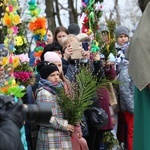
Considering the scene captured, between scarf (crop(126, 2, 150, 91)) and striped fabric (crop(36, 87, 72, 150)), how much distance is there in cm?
96

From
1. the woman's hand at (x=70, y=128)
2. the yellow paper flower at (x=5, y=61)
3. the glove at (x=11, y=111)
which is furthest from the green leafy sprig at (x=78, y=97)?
the glove at (x=11, y=111)

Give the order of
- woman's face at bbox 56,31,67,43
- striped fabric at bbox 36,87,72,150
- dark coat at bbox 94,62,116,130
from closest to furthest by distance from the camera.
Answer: striped fabric at bbox 36,87,72,150 < dark coat at bbox 94,62,116,130 < woman's face at bbox 56,31,67,43

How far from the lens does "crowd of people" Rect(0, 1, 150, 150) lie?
Answer: 17.0 ft

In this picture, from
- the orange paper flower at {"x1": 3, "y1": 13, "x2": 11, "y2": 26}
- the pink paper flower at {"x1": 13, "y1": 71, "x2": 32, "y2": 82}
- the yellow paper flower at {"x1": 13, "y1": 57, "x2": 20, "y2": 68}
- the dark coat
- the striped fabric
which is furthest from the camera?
the dark coat

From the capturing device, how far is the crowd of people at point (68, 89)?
5.18m

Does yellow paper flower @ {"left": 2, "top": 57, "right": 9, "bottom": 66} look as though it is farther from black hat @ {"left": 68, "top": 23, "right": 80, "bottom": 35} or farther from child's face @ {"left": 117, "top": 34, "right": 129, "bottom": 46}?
child's face @ {"left": 117, "top": 34, "right": 129, "bottom": 46}

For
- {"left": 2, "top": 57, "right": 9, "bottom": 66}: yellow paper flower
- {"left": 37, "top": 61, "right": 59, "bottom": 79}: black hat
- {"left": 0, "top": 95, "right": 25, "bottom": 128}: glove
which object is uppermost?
{"left": 2, "top": 57, "right": 9, "bottom": 66}: yellow paper flower

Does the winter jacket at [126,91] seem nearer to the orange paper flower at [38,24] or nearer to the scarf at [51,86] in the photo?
the orange paper flower at [38,24]

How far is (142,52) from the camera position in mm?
4574

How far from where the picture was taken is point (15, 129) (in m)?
2.73

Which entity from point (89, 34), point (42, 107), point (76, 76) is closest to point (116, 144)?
point (89, 34)

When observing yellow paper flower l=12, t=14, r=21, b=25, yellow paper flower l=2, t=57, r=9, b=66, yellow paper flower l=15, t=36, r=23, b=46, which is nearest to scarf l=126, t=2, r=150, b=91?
yellow paper flower l=2, t=57, r=9, b=66

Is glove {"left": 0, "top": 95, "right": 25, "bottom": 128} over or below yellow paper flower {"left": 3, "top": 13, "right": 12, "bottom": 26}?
below

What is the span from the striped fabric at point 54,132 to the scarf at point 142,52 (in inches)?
37.9
